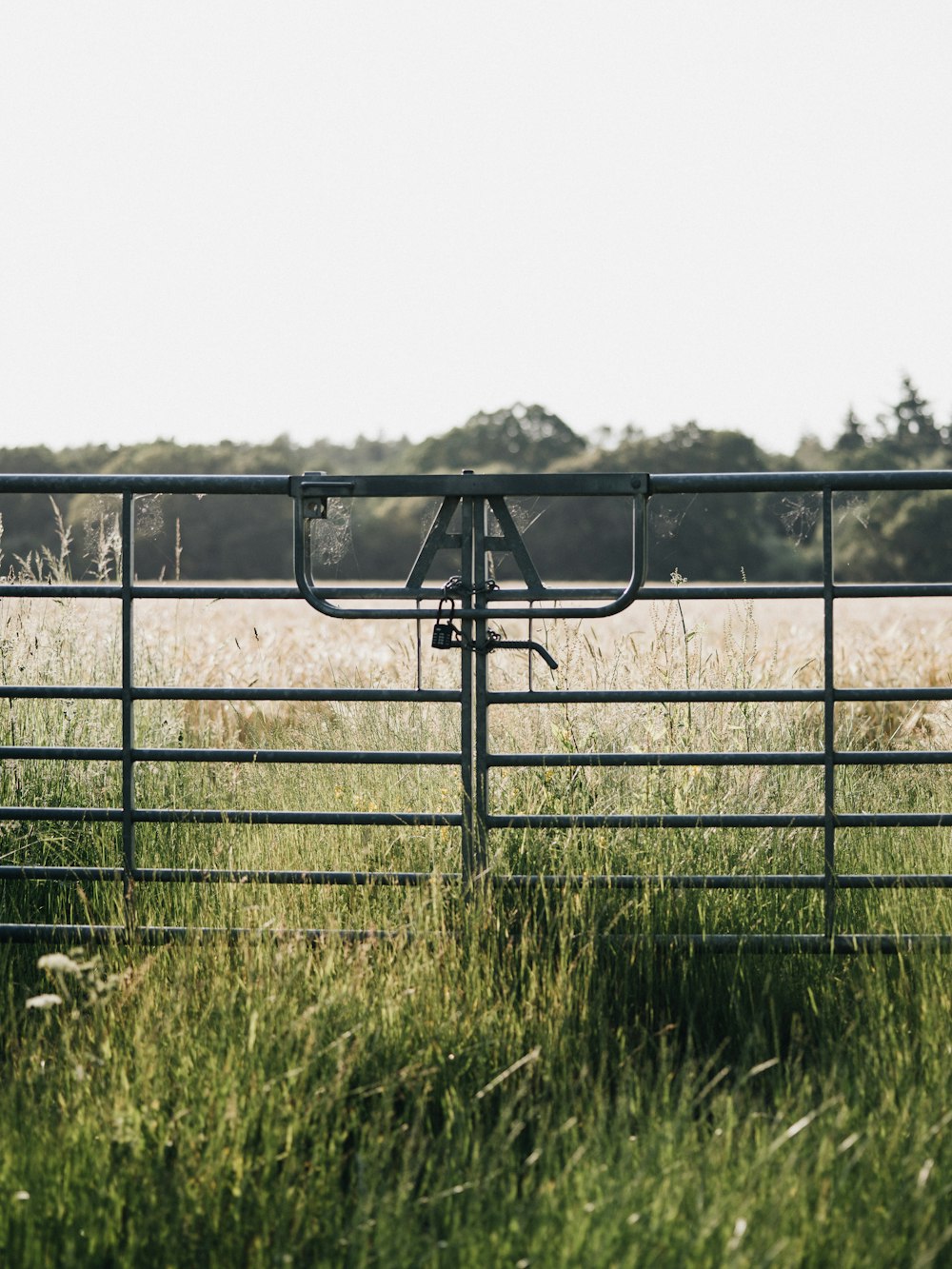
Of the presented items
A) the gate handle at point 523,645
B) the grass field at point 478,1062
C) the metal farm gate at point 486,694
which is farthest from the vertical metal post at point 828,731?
the gate handle at point 523,645

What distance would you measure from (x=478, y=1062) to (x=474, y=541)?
1809 mm

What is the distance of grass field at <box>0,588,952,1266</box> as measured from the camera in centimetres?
243

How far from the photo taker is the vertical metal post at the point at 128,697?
437 centimetres

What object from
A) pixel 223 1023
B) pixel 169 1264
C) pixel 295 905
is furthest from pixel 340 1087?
pixel 295 905

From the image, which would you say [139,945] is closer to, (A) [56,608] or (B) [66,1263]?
(B) [66,1263]

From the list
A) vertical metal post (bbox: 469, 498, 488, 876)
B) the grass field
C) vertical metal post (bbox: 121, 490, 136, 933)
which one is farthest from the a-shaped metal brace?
the grass field

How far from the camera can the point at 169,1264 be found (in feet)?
7.79

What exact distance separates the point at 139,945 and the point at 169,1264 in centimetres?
176

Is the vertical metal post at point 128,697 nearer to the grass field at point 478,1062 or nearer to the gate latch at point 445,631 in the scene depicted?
the grass field at point 478,1062

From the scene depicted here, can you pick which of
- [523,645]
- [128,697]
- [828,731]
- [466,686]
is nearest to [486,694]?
[466,686]

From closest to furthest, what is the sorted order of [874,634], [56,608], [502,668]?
[56,608] → [502,668] → [874,634]

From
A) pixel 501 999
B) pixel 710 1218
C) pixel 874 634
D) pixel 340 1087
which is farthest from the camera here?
pixel 874 634

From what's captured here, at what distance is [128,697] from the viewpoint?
4.46 meters

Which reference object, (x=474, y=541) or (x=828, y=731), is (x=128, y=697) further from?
(x=828, y=731)
